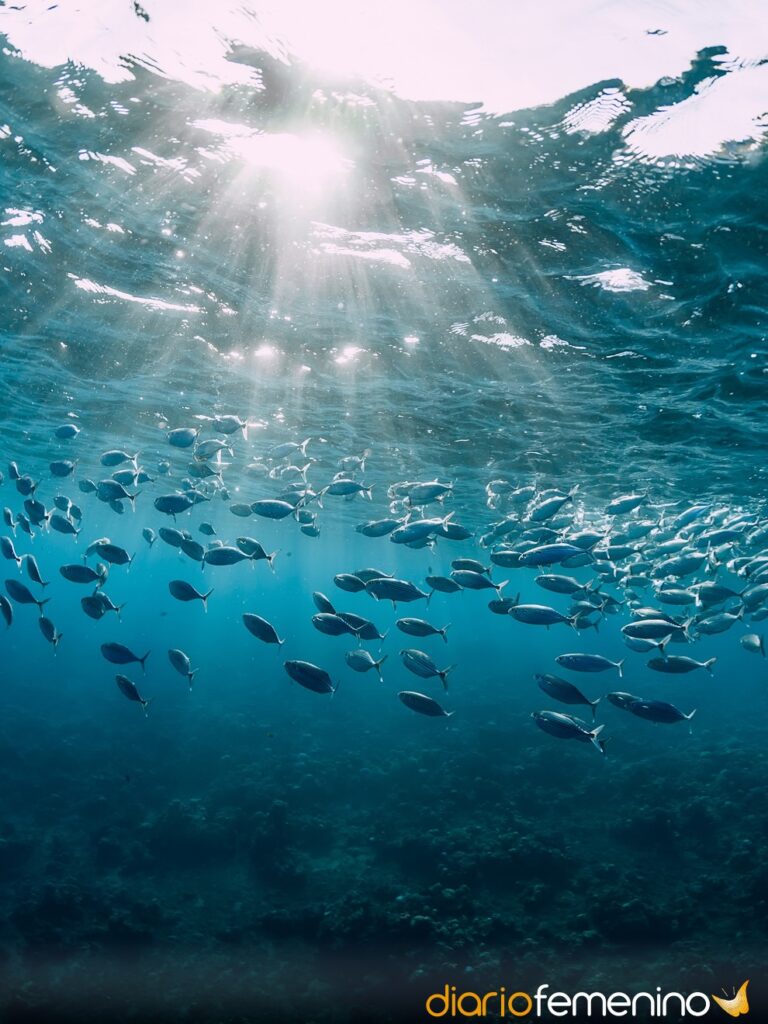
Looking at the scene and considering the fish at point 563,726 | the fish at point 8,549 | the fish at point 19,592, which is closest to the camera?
the fish at point 563,726

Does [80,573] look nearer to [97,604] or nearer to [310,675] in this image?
[97,604]

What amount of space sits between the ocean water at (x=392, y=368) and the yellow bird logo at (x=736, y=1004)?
0.17 meters

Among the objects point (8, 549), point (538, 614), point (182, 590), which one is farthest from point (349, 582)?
point (8, 549)

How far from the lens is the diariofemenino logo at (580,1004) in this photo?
849 centimetres

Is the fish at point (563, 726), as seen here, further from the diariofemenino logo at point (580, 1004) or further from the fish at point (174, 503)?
the fish at point (174, 503)

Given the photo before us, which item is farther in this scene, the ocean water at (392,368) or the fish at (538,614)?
the fish at (538,614)

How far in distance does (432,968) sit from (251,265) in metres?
14.4

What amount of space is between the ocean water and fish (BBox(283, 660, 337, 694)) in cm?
405

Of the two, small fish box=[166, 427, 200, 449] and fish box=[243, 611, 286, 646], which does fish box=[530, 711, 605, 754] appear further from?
small fish box=[166, 427, 200, 449]

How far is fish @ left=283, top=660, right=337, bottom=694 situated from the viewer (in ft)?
23.5

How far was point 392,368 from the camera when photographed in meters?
15.7

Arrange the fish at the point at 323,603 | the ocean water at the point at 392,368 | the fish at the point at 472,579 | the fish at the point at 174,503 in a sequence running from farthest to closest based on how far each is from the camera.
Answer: the fish at the point at 174,503, the fish at the point at 472,579, the fish at the point at 323,603, the ocean water at the point at 392,368

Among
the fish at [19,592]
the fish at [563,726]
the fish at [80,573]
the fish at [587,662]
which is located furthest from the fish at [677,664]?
the fish at [19,592]

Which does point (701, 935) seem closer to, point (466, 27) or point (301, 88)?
point (466, 27)
